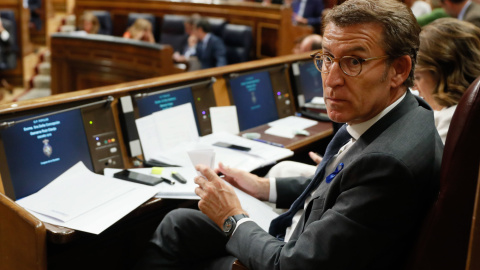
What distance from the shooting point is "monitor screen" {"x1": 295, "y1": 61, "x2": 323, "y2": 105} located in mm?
3123

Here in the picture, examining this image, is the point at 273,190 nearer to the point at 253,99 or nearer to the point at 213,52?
the point at 253,99

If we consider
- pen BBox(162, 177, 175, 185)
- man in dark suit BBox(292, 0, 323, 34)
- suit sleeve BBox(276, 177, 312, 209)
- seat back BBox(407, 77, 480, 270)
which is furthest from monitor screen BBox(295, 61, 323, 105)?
man in dark suit BBox(292, 0, 323, 34)

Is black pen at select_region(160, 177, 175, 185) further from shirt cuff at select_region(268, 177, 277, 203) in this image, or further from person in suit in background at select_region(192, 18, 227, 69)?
person in suit in background at select_region(192, 18, 227, 69)

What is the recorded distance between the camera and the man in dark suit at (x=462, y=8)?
345 centimetres

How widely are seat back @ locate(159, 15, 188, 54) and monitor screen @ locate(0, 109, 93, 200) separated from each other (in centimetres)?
488

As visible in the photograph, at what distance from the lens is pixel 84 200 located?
170cm

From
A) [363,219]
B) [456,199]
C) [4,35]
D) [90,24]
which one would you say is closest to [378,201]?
[363,219]

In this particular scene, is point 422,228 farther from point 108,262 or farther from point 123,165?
point 108,262

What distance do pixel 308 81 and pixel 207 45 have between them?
3086 millimetres

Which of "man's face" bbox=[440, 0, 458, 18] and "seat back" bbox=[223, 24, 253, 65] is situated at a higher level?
"man's face" bbox=[440, 0, 458, 18]

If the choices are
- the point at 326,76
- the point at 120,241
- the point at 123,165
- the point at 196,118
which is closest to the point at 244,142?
the point at 196,118

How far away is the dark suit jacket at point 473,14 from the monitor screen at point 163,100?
1.95 metres

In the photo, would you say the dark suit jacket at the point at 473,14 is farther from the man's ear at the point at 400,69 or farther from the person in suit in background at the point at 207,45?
the person in suit in background at the point at 207,45

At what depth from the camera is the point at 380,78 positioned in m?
1.28
